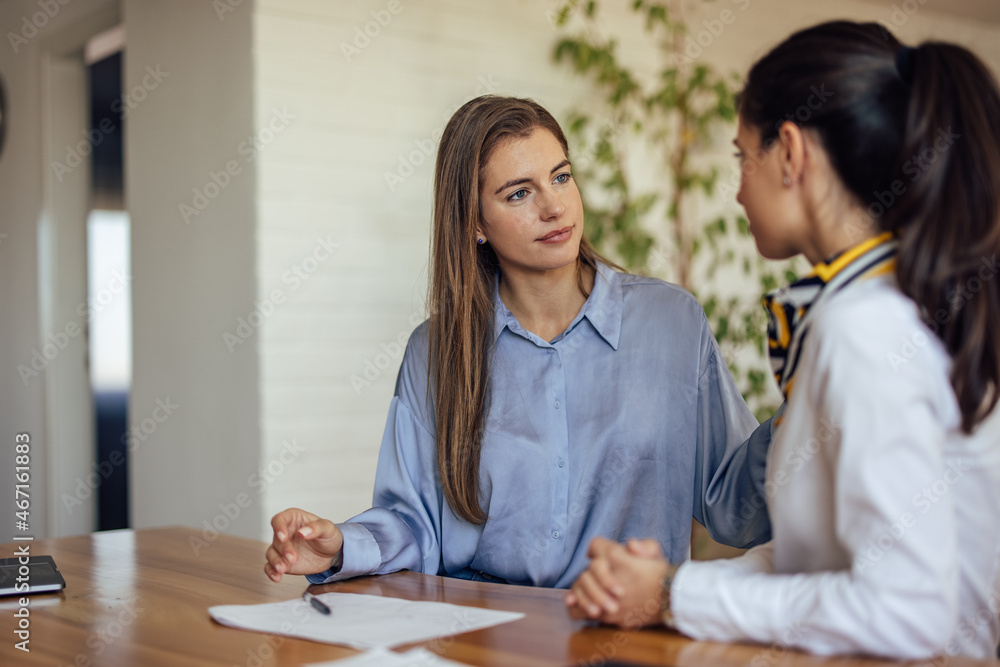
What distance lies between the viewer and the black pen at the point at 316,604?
4.07 feet

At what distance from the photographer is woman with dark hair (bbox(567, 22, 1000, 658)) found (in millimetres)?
875

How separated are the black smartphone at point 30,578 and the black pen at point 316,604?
44 centimetres

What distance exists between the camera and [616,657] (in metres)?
1.00

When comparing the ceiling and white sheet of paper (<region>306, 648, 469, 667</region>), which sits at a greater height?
the ceiling

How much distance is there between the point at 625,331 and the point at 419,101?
1653 millimetres

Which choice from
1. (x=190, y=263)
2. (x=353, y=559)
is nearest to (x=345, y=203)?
(x=190, y=263)

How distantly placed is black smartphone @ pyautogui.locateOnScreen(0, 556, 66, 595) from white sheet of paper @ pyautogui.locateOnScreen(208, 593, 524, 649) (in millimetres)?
357

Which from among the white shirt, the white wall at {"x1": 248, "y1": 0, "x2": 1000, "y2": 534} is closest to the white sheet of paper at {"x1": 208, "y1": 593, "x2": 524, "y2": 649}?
the white shirt

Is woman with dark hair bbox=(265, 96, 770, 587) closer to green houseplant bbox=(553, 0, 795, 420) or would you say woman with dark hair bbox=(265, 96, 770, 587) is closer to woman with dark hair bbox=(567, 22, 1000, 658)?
woman with dark hair bbox=(567, 22, 1000, 658)

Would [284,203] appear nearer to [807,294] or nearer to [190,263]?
[190,263]

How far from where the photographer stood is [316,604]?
4.15ft

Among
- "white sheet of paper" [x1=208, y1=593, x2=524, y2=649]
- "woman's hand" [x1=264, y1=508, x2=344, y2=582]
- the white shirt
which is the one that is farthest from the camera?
"woman's hand" [x1=264, y1=508, x2=344, y2=582]

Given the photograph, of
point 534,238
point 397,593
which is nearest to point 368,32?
point 534,238

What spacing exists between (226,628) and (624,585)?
517 mm
